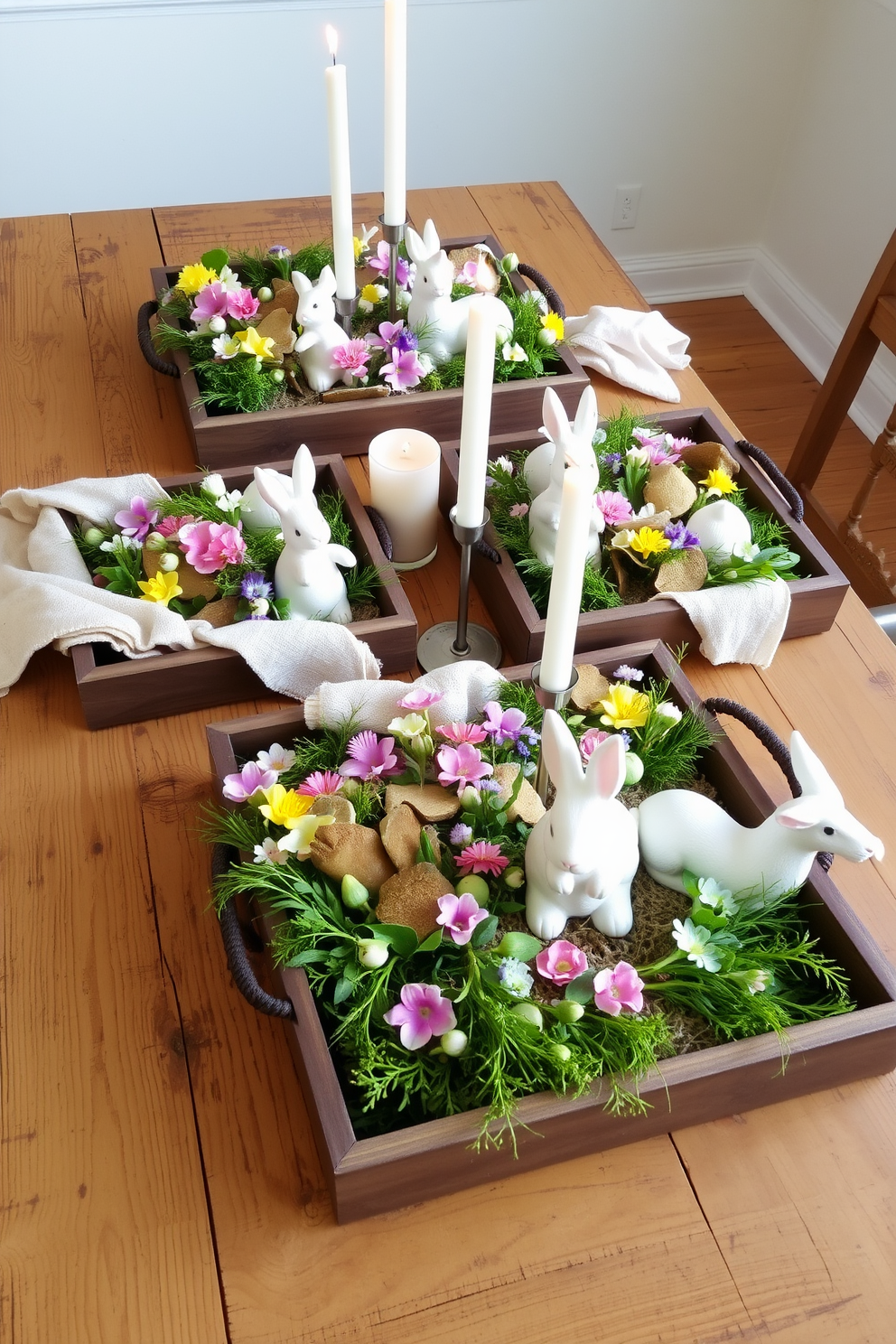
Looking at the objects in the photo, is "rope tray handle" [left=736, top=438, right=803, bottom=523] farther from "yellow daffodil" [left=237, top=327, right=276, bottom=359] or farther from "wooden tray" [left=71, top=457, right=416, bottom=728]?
"yellow daffodil" [left=237, top=327, right=276, bottom=359]

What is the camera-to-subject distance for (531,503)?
1.06m

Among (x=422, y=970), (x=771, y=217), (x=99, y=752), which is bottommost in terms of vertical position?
(x=771, y=217)

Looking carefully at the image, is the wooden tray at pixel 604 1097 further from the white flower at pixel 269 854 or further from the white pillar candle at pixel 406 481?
the white pillar candle at pixel 406 481

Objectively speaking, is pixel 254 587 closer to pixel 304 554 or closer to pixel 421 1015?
pixel 304 554

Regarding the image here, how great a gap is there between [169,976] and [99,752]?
0.78 feet

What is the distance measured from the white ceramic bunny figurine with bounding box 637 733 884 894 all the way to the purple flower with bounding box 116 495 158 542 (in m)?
0.55

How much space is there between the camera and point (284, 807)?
0.81 m

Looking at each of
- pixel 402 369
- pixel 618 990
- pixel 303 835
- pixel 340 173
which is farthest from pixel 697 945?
pixel 340 173

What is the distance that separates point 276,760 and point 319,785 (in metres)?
0.06

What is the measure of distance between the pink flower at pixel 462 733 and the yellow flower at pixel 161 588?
0.31 m

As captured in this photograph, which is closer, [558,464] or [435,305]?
[558,464]

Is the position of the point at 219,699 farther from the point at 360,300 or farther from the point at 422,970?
the point at 360,300

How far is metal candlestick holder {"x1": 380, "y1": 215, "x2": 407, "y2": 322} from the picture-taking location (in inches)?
47.3

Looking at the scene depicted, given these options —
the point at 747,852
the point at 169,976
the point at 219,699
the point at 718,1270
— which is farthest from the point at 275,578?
the point at 718,1270
